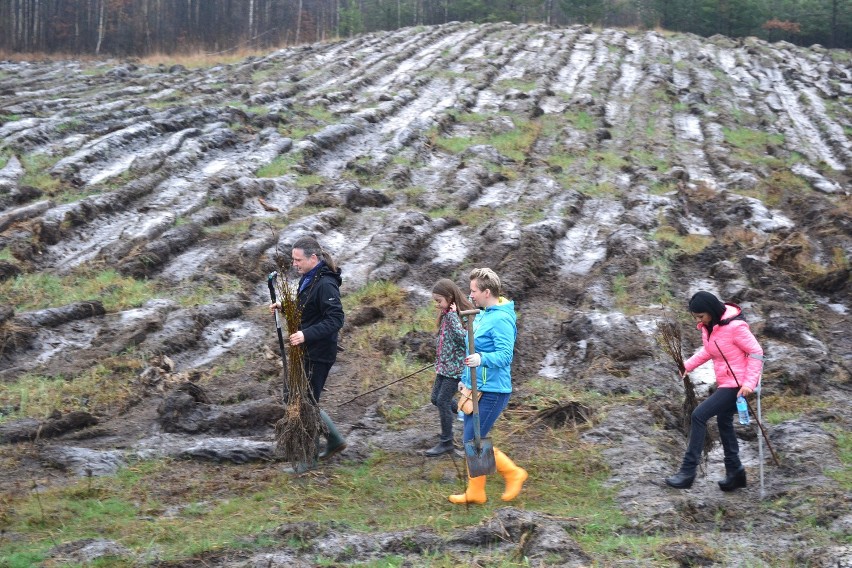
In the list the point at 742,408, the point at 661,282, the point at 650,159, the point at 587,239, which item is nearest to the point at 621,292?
the point at 661,282

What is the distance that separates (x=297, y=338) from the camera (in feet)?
21.9

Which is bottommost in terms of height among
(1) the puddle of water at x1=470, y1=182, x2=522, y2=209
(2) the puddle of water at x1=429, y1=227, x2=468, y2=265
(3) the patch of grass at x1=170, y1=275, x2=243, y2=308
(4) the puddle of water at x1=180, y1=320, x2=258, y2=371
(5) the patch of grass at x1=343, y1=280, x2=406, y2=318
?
(4) the puddle of water at x1=180, y1=320, x2=258, y2=371

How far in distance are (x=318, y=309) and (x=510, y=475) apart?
6.73 feet

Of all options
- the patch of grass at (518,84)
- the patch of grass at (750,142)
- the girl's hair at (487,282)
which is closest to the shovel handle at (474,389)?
the girl's hair at (487,282)

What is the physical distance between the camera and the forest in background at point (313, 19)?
3800cm

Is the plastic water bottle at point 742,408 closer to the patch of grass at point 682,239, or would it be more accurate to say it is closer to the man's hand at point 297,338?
the man's hand at point 297,338

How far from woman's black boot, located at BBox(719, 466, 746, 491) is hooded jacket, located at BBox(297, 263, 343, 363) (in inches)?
130

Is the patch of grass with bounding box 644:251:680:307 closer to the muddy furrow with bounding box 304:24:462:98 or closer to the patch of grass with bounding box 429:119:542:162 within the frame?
the patch of grass with bounding box 429:119:542:162

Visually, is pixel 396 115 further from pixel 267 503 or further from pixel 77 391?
pixel 267 503

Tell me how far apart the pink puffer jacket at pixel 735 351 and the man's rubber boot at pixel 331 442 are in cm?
311

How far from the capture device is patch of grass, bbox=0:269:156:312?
11.2 metres

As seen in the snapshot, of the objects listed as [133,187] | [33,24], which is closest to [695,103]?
[133,187]

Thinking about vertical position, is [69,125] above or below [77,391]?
above

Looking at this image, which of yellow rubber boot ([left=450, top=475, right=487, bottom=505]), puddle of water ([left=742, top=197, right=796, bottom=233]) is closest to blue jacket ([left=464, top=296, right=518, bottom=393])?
yellow rubber boot ([left=450, top=475, right=487, bottom=505])
